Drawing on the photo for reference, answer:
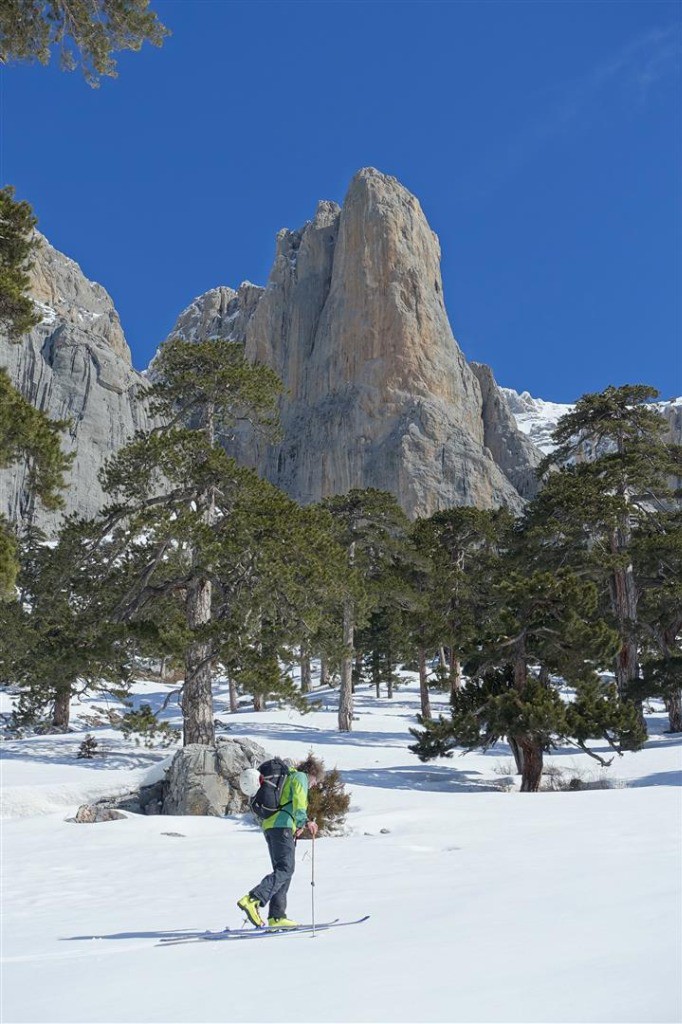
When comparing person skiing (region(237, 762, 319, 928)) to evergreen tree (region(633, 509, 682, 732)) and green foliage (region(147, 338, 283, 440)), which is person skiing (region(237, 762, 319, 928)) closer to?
green foliage (region(147, 338, 283, 440))

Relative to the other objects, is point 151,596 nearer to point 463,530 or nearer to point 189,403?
point 189,403

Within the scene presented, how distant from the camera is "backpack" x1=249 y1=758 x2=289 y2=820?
696 cm

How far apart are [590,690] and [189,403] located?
1173 centimetres

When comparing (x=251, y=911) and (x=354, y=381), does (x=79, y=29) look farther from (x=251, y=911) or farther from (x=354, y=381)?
(x=354, y=381)

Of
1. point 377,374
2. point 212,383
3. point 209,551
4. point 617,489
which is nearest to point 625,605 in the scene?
point 617,489

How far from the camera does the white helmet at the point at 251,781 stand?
22.0 ft

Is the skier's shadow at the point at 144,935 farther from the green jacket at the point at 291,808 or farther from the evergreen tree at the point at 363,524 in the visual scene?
the evergreen tree at the point at 363,524

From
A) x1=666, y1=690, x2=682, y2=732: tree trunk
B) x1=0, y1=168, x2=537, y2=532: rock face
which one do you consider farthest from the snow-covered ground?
x1=0, y1=168, x2=537, y2=532: rock face

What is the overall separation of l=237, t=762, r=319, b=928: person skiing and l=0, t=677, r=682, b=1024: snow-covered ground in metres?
0.41

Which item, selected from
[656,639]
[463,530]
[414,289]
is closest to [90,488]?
[414,289]

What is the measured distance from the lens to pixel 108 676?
18.8 metres

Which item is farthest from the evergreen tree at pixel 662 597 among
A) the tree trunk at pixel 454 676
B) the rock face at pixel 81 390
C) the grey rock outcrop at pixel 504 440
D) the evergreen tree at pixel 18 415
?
the grey rock outcrop at pixel 504 440

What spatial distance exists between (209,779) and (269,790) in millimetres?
8616

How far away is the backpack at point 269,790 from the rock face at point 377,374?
98391 mm
